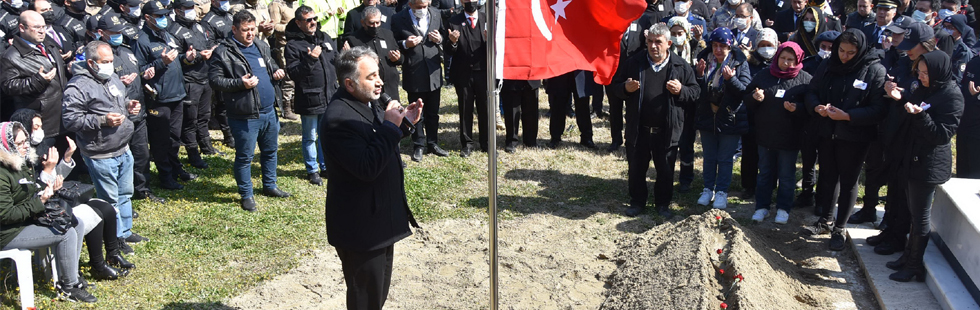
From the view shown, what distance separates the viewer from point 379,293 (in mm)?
4770

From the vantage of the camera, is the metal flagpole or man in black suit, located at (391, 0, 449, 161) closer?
the metal flagpole

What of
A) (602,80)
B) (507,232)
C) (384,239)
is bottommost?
(507,232)

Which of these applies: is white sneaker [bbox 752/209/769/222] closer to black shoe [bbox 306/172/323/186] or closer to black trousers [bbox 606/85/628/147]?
black trousers [bbox 606/85/628/147]

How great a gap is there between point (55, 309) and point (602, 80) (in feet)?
14.4

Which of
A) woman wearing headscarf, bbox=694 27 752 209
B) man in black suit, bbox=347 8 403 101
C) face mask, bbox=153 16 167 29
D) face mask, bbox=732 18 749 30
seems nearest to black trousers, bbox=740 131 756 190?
woman wearing headscarf, bbox=694 27 752 209

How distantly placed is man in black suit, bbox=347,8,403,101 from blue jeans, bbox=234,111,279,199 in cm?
175

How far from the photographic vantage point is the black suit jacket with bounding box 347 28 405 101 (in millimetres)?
9852

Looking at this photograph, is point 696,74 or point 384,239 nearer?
point 384,239

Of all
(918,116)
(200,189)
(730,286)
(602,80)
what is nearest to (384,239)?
(602,80)

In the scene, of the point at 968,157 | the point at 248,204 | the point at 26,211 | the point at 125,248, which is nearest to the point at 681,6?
the point at 968,157

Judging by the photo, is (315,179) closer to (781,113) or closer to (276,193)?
(276,193)

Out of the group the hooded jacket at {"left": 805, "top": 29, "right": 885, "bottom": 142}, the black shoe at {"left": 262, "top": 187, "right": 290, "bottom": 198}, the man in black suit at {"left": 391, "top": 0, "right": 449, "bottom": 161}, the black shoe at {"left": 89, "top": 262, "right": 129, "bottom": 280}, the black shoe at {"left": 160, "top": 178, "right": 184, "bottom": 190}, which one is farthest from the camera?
the man in black suit at {"left": 391, "top": 0, "right": 449, "bottom": 161}

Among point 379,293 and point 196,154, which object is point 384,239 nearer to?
point 379,293

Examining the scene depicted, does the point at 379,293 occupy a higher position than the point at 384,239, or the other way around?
the point at 384,239
